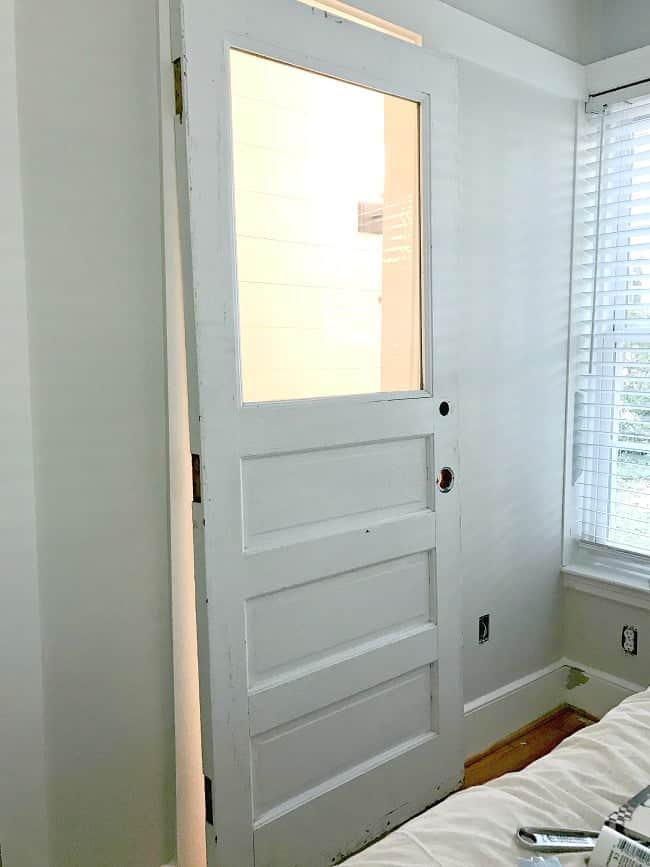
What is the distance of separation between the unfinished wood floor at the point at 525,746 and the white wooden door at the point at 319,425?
0.79ft

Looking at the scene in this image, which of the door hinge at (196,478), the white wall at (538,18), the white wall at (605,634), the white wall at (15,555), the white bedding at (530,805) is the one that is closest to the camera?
the white bedding at (530,805)

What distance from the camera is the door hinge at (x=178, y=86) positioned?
5.00 ft

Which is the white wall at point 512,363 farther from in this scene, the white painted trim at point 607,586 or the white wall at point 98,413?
the white wall at point 98,413

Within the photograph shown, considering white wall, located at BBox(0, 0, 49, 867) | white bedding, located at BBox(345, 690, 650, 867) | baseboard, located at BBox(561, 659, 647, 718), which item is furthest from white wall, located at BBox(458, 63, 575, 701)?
white wall, located at BBox(0, 0, 49, 867)

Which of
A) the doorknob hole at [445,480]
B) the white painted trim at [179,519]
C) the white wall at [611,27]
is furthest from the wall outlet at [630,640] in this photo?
A: the white wall at [611,27]

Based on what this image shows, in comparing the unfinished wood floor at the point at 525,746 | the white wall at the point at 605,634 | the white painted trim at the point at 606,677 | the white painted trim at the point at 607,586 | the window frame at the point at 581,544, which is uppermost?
the window frame at the point at 581,544

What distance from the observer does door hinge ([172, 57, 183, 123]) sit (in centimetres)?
153

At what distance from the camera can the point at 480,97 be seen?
2.25m

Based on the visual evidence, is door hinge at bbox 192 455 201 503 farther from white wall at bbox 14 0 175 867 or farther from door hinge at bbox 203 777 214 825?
door hinge at bbox 203 777 214 825

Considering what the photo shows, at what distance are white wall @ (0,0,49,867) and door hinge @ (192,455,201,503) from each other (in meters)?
0.32

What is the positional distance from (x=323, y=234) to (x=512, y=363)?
0.91 metres

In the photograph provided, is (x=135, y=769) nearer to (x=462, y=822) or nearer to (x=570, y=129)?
(x=462, y=822)

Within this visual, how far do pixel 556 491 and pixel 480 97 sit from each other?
1337 mm

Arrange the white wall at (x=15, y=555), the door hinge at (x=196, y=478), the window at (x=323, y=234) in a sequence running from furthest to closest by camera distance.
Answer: the window at (x=323, y=234) → the door hinge at (x=196, y=478) → the white wall at (x=15, y=555)
